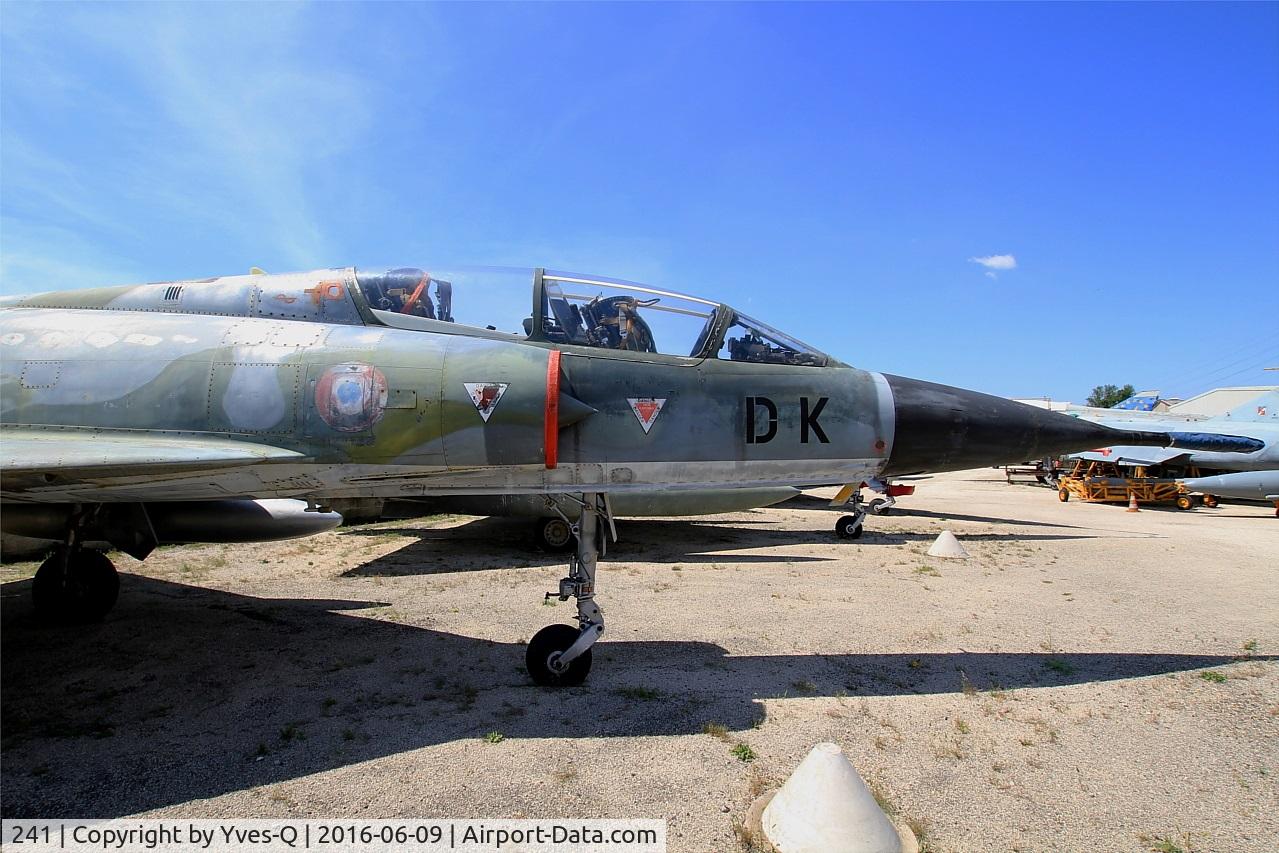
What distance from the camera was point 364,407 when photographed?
432 cm

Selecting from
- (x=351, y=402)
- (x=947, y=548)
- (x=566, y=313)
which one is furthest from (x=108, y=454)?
(x=947, y=548)

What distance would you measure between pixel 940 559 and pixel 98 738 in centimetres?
1057

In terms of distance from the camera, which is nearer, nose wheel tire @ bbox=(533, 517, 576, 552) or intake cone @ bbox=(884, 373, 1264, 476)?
intake cone @ bbox=(884, 373, 1264, 476)

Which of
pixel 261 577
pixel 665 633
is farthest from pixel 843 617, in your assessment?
pixel 261 577

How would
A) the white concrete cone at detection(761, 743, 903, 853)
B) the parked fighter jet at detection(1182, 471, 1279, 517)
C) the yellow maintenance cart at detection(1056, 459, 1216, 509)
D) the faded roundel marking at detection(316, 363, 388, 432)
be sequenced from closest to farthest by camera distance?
1. the white concrete cone at detection(761, 743, 903, 853)
2. the faded roundel marking at detection(316, 363, 388, 432)
3. the parked fighter jet at detection(1182, 471, 1279, 517)
4. the yellow maintenance cart at detection(1056, 459, 1216, 509)

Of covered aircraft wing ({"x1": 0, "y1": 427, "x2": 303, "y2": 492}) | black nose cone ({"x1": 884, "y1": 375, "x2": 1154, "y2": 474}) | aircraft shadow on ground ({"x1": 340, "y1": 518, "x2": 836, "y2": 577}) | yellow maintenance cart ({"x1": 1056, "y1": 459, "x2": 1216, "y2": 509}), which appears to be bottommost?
aircraft shadow on ground ({"x1": 340, "y1": 518, "x2": 836, "y2": 577})

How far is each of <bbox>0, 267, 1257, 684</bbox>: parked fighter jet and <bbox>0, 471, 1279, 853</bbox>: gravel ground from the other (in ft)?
3.73

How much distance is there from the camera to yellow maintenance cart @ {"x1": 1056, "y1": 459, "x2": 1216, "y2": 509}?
21.3 meters

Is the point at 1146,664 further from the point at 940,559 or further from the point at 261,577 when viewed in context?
the point at 261,577

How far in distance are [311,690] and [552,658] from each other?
1.75 meters

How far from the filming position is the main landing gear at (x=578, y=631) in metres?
4.81

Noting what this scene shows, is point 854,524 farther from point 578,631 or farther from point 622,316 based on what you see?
point 622,316

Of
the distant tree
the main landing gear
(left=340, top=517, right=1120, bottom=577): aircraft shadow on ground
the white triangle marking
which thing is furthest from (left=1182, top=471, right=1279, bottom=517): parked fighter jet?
the distant tree

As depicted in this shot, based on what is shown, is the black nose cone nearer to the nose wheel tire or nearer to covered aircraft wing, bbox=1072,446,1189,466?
the nose wheel tire
